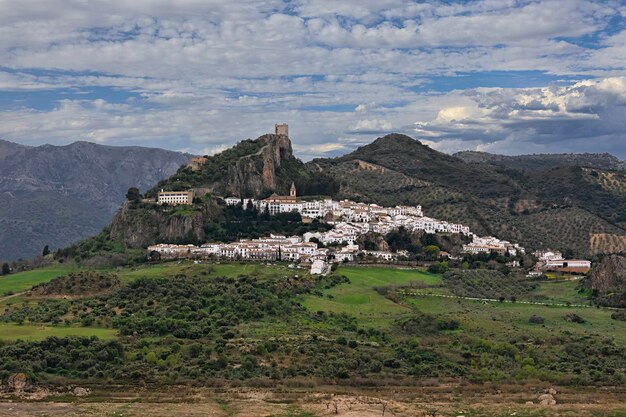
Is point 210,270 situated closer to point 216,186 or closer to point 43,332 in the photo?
point 43,332

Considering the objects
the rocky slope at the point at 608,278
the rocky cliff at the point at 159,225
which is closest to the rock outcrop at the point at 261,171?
the rocky cliff at the point at 159,225

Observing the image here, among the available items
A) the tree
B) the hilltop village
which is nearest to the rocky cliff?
the hilltop village

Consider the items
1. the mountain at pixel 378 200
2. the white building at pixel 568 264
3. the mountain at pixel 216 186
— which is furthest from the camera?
the mountain at pixel 378 200

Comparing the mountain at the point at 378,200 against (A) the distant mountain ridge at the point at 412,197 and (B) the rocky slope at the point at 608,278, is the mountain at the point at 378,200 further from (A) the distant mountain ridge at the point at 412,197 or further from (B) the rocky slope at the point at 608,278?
(B) the rocky slope at the point at 608,278

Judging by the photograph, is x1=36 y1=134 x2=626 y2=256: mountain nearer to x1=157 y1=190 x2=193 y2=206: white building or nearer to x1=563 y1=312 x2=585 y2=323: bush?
x1=157 y1=190 x2=193 y2=206: white building

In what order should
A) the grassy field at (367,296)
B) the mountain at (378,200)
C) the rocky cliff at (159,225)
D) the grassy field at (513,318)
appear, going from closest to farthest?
the grassy field at (513,318), the grassy field at (367,296), the rocky cliff at (159,225), the mountain at (378,200)

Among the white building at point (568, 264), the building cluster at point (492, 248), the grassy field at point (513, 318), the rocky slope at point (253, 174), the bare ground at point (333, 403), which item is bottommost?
the bare ground at point (333, 403)
